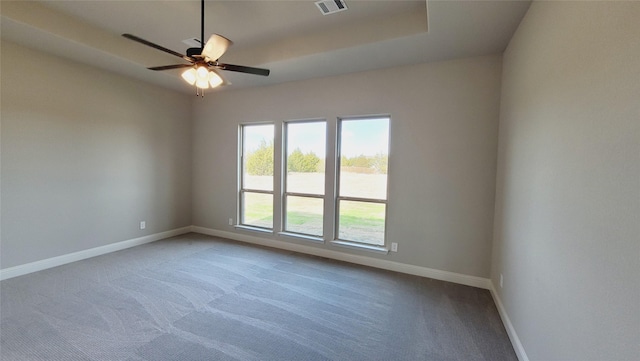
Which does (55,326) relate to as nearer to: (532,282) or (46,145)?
(46,145)

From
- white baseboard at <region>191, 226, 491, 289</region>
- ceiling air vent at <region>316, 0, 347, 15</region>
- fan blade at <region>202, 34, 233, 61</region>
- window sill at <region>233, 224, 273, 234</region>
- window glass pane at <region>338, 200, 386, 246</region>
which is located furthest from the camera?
window sill at <region>233, 224, 273, 234</region>

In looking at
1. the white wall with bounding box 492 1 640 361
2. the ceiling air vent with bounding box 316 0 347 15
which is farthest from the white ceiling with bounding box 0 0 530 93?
the white wall with bounding box 492 1 640 361

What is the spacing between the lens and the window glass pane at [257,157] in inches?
190

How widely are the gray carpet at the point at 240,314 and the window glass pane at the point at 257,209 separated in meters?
1.15

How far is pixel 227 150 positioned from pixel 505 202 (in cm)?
444

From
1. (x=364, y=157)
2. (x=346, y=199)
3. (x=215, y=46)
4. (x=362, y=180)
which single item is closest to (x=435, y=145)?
(x=364, y=157)

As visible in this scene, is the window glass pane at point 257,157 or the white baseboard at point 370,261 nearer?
the white baseboard at point 370,261

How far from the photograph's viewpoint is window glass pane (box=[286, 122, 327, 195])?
4.33m

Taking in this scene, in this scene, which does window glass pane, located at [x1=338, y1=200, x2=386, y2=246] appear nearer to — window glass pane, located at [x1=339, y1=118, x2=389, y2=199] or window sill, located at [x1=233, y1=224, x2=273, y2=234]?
window glass pane, located at [x1=339, y1=118, x2=389, y2=199]

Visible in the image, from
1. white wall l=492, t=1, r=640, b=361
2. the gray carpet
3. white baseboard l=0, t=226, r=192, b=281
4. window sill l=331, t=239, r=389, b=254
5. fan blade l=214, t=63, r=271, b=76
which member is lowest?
the gray carpet

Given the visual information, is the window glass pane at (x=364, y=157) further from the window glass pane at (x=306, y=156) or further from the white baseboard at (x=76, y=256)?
the white baseboard at (x=76, y=256)

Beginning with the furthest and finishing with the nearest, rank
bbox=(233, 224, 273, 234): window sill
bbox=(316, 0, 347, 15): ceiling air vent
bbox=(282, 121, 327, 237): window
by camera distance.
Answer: bbox=(233, 224, 273, 234): window sill < bbox=(282, 121, 327, 237): window < bbox=(316, 0, 347, 15): ceiling air vent

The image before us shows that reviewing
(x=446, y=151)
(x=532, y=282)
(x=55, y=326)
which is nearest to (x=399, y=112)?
(x=446, y=151)

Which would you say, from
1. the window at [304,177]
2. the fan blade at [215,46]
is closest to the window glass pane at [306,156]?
the window at [304,177]
